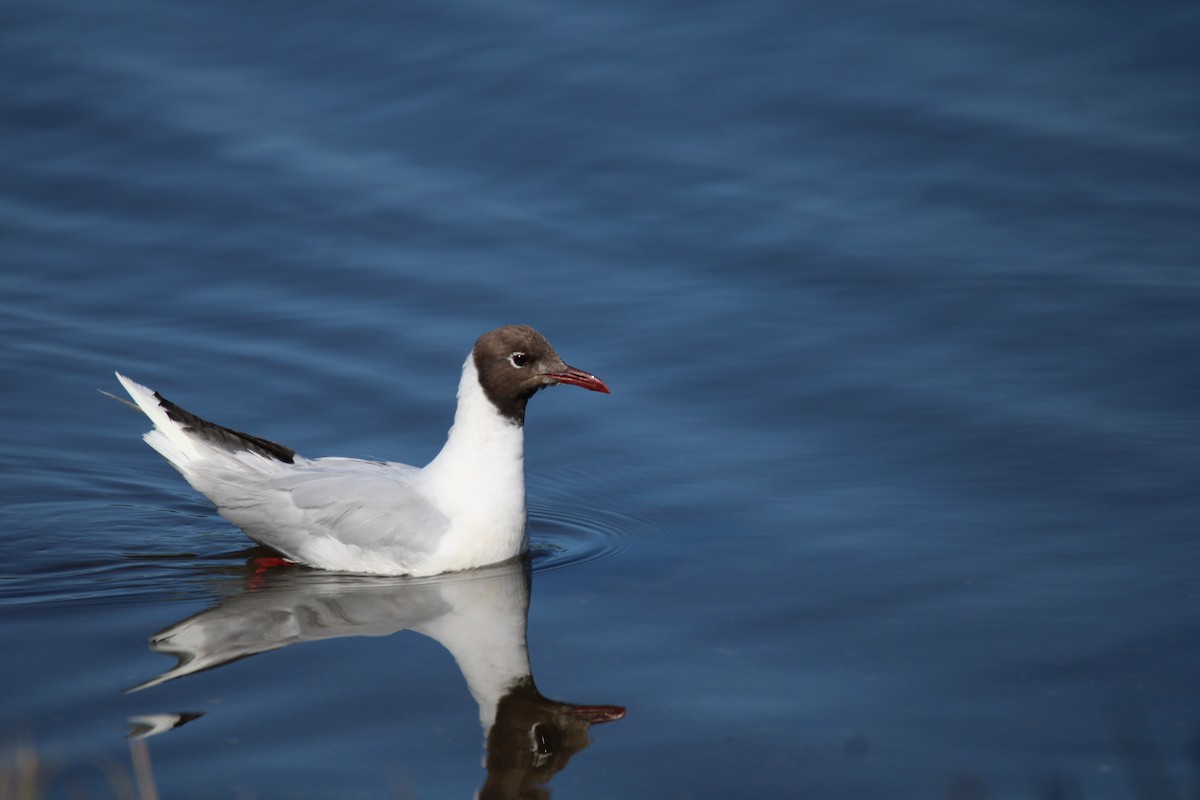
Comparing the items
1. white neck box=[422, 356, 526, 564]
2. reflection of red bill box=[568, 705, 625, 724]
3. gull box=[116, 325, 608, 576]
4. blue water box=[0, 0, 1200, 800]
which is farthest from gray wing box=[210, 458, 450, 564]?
reflection of red bill box=[568, 705, 625, 724]

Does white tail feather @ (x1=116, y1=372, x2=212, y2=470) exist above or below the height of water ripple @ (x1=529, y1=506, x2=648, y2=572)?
above

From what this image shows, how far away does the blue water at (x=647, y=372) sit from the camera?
6945mm

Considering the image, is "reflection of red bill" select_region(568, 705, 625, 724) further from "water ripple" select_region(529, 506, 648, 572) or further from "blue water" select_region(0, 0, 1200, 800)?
"water ripple" select_region(529, 506, 648, 572)

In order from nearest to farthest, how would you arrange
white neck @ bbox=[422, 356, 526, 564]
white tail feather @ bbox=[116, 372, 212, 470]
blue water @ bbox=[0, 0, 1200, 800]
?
blue water @ bbox=[0, 0, 1200, 800], white neck @ bbox=[422, 356, 526, 564], white tail feather @ bbox=[116, 372, 212, 470]

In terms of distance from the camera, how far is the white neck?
9.00m

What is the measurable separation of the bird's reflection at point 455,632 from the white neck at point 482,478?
0.20 m

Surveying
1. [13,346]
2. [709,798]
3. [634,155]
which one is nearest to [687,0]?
[634,155]

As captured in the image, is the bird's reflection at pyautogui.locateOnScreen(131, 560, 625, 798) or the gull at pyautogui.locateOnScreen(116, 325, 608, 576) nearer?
the bird's reflection at pyautogui.locateOnScreen(131, 560, 625, 798)

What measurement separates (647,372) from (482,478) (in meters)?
2.61

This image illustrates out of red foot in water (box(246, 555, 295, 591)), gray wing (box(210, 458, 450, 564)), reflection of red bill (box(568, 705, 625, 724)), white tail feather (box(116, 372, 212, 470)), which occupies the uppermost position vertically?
white tail feather (box(116, 372, 212, 470))

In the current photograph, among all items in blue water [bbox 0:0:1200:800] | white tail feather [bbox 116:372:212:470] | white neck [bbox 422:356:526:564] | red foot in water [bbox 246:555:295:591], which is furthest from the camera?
white tail feather [bbox 116:372:212:470]

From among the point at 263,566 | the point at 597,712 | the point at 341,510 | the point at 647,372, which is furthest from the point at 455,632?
the point at 647,372

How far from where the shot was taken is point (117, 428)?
36.0ft

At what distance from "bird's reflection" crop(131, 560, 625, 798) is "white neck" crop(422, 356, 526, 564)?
20cm
